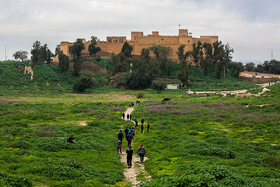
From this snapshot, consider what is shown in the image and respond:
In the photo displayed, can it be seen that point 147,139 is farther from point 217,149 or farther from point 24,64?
point 24,64

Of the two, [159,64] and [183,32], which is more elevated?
[183,32]

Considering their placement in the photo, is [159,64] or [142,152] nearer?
[142,152]

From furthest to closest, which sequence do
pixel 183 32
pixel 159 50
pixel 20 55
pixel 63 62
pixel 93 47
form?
pixel 20 55 → pixel 183 32 → pixel 159 50 → pixel 93 47 → pixel 63 62

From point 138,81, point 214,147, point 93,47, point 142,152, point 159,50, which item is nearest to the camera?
point 142,152

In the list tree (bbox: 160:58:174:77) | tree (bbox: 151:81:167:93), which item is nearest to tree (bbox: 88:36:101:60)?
tree (bbox: 160:58:174:77)

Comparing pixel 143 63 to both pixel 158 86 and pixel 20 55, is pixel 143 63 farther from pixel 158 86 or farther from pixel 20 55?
pixel 20 55

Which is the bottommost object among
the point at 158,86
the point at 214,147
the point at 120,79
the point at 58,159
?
the point at 214,147

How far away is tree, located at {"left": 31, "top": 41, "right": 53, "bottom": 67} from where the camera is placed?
74.1 m

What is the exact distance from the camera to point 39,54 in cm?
7381

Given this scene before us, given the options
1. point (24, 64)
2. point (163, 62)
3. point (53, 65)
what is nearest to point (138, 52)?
point (163, 62)

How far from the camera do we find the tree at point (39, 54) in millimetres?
74062

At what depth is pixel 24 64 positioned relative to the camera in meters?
74.1

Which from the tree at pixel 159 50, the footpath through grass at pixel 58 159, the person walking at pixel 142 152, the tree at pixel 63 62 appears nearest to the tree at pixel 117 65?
the tree at pixel 63 62

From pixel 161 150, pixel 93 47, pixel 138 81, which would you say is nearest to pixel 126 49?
pixel 93 47
